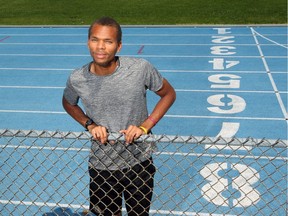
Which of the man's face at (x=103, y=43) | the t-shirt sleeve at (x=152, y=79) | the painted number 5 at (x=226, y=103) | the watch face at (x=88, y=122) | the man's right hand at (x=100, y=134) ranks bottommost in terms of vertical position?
the painted number 5 at (x=226, y=103)

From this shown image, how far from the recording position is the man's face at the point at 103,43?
3.19 meters

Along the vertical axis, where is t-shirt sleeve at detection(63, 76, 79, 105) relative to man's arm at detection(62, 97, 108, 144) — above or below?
above

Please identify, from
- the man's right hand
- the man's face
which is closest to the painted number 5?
the man's face

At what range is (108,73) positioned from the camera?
3.30 metres

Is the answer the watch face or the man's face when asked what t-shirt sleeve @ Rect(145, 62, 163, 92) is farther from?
the watch face

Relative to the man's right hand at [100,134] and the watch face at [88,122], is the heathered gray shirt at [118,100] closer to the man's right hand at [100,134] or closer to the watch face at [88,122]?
the watch face at [88,122]

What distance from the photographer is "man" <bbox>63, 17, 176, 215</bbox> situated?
320 centimetres

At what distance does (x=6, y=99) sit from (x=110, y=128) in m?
7.08

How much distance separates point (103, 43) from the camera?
126 inches

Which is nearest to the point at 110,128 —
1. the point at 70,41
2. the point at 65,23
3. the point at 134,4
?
the point at 70,41

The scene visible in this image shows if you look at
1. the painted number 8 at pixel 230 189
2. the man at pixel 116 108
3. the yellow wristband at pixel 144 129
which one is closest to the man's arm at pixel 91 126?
the man at pixel 116 108

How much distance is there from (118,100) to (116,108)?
0.23 ft

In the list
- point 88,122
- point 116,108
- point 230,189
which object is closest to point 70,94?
point 88,122

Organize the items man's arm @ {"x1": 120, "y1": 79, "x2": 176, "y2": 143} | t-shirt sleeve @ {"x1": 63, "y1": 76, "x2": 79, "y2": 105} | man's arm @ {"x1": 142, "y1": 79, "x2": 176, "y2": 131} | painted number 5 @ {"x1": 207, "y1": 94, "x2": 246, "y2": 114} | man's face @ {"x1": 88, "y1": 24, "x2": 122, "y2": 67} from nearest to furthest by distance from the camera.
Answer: man's arm @ {"x1": 120, "y1": 79, "x2": 176, "y2": 143} < man's face @ {"x1": 88, "y1": 24, "x2": 122, "y2": 67} < man's arm @ {"x1": 142, "y1": 79, "x2": 176, "y2": 131} < t-shirt sleeve @ {"x1": 63, "y1": 76, "x2": 79, "y2": 105} < painted number 5 @ {"x1": 207, "y1": 94, "x2": 246, "y2": 114}
